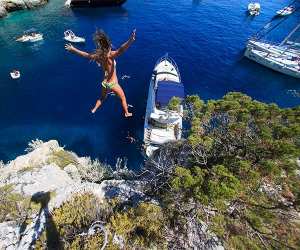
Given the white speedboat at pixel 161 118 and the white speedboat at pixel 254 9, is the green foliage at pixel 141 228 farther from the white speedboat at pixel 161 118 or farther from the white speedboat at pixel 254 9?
the white speedboat at pixel 254 9

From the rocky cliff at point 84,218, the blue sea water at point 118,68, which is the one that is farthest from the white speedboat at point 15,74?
the rocky cliff at point 84,218

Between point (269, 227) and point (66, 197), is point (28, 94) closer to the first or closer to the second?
point (66, 197)

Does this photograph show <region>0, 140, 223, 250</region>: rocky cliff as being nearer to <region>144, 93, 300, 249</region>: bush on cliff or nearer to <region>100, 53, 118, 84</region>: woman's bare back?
<region>144, 93, 300, 249</region>: bush on cliff

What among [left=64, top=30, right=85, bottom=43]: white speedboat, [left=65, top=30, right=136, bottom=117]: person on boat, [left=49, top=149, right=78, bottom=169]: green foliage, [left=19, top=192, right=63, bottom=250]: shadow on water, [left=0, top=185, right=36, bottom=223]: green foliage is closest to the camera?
[left=65, top=30, right=136, bottom=117]: person on boat

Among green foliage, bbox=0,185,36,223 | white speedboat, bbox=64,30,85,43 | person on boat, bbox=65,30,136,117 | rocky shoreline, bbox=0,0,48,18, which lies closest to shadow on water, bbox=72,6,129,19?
rocky shoreline, bbox=0,0,48,18

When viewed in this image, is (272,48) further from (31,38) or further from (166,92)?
(31,38)

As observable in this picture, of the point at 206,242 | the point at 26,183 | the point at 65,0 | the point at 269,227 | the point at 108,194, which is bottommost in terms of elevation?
the point at 65,0

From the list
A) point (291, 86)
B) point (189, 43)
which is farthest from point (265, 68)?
point (189, 43)
